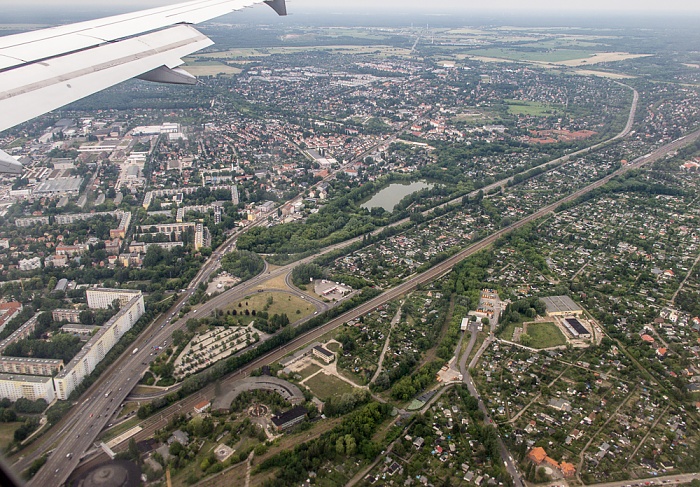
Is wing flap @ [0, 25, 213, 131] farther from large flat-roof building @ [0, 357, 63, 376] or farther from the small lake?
the small lake

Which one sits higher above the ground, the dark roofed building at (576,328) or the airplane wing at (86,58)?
the airplane wing at (86,58)

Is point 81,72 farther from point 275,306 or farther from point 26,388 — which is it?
point 275,306

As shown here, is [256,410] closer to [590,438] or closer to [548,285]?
[590,438]

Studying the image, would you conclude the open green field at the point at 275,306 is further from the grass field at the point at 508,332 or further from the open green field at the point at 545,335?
the open green field at the point at 545,335

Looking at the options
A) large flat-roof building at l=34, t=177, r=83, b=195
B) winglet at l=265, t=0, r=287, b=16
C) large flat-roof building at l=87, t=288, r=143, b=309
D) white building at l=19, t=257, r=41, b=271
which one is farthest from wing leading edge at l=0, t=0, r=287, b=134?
large flat-roof building at l=34, t=177, r=83, b=195

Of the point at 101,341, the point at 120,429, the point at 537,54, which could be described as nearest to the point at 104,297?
the point at 101,341

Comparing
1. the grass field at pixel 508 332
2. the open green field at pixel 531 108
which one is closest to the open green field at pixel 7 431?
the grass field at pixel 508 332
